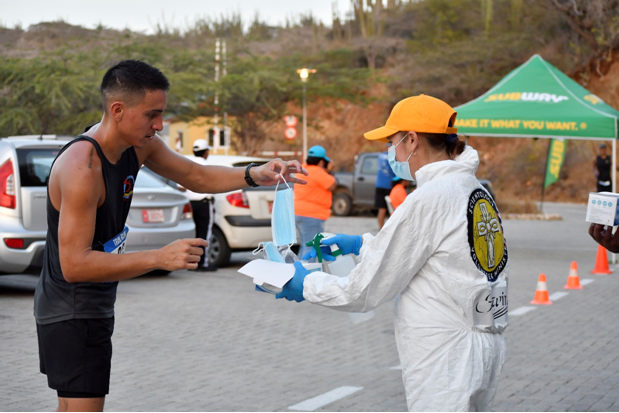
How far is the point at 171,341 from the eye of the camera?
7.37 m

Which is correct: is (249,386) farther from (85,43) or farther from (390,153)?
(85,43)

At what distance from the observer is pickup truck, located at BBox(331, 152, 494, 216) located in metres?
24.4

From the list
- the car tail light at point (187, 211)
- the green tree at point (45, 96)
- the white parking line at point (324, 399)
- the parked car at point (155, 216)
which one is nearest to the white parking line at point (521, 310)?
the white parking line at point (324, 399)

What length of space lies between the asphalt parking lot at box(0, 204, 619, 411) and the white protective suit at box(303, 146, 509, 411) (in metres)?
2.57

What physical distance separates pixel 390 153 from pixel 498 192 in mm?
35178

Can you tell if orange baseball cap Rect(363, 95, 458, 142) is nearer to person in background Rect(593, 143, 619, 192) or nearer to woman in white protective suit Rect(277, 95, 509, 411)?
woman in white protective suit Rect(277, 95, 509, 411)

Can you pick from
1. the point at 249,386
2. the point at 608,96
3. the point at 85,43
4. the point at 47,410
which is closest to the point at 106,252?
the point at 47,410

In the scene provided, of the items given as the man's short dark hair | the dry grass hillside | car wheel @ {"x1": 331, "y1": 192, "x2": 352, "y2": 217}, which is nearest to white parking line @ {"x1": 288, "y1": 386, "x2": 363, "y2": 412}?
the man's short dark hair

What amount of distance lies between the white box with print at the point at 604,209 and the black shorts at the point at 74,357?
2410 mm

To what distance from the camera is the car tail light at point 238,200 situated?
12150 mm

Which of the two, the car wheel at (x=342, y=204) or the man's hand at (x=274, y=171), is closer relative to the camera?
the man's hand at (x=274, y=171)

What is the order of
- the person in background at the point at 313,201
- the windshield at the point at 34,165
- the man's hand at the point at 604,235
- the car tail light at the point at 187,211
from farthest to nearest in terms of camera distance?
the car tail light at the point at 187,211 < the person in background at the point at 313,201 < the windshield at the point at 34,165 < the man's hand at the point at 604,235

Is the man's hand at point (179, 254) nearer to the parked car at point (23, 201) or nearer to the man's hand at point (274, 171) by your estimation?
the man's hand at point (274, 171)

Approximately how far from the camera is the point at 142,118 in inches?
119
